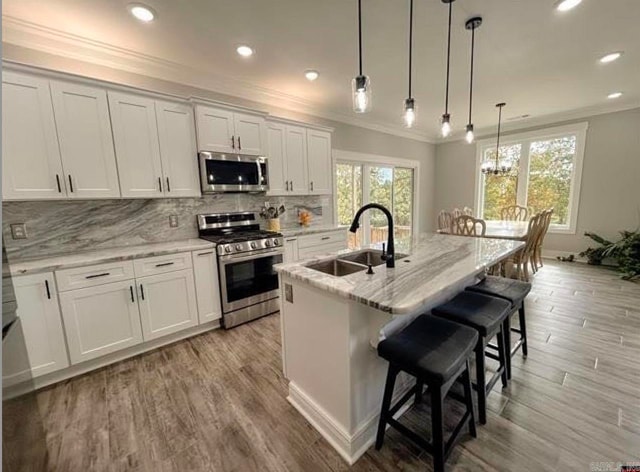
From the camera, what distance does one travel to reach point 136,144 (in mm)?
2695

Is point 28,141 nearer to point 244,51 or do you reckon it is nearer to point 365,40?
point 244,51

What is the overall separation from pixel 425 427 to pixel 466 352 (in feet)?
2.21

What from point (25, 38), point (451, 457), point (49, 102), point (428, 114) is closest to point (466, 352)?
point (451, 457)

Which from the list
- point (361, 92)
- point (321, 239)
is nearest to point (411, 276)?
point (361, 92)

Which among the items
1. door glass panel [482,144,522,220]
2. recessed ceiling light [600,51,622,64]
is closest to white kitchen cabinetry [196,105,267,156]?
recessed ceiling light [600,51,622,64]

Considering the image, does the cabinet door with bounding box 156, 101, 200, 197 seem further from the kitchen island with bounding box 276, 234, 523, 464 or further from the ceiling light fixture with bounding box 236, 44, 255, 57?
the kitchen island with bounding box 276, 234, 523, 464

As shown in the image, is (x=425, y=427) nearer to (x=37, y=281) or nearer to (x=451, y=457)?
(x=451, y=457)

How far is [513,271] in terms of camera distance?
432cm

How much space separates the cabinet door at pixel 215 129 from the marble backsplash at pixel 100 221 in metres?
0.63

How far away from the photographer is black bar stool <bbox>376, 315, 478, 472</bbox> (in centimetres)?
137

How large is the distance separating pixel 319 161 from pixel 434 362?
337cm

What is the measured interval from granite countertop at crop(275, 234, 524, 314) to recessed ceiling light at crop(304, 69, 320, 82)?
2282mm

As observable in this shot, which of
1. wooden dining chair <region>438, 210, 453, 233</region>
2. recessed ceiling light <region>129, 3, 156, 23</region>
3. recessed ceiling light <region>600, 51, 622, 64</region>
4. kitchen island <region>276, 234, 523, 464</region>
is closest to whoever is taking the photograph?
kitchen island <region>276, 234, 523, 464</region>

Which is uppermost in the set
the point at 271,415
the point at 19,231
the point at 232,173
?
the point at 232,173
